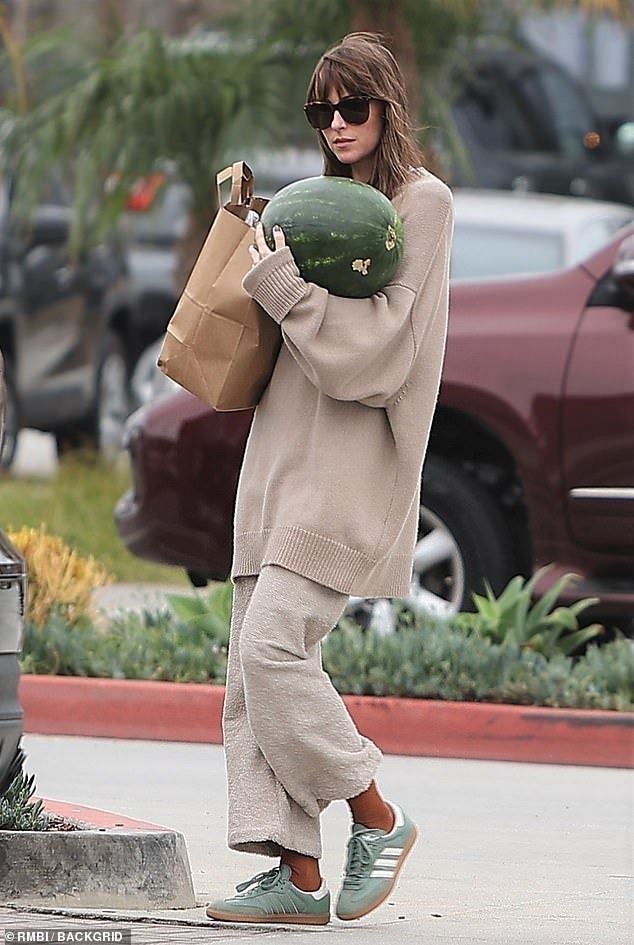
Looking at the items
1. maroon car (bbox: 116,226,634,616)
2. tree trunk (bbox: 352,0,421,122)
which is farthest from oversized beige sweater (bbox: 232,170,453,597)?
tree trunk (bbox: 352,0,421,122)

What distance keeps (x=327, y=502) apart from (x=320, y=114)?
0.78 meters

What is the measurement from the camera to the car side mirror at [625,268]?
7391 mm

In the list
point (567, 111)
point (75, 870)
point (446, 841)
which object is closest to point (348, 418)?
point (75, 870)

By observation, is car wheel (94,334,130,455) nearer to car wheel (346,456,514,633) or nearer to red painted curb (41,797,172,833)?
car wheel (346,456,514,633)

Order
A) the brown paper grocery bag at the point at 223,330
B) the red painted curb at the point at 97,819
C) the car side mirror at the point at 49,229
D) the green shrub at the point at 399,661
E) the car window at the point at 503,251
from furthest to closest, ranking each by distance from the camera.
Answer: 1. the car side mirror at the point at 49,229
2. the car window at the point at 503,251
3. the green shrub at the point at 399,661
4. the red painted curb at the point at 97,819
5. the brown paper grocery bag at the point at 223,330

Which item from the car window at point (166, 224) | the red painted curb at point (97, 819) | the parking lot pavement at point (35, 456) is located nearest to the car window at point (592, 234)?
the car window at point (166, 224)

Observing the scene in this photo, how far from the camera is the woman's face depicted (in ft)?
14.8

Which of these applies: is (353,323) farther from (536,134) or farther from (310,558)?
(536,134)

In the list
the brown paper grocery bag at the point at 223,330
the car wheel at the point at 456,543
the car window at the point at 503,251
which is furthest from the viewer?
the car window at the point at 503,251

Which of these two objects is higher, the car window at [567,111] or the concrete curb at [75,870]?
the car window at [567,111]

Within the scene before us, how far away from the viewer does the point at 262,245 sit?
4.40m

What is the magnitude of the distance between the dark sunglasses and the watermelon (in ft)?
0.49

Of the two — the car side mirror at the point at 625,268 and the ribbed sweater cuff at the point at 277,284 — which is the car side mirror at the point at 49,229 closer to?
the car side mirror at the point at 625,268

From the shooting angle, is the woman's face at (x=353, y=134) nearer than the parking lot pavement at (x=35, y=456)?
Yes
